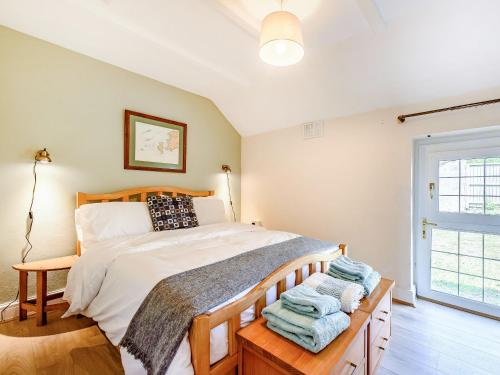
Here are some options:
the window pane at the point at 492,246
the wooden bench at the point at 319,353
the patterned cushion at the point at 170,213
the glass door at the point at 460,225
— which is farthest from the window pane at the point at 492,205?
the patterned cushion at the point at 170,213

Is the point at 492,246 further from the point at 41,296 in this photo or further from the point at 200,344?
the point at 41,296

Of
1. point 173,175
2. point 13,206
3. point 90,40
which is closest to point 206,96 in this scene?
point 173,175

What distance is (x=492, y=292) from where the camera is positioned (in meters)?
2.22

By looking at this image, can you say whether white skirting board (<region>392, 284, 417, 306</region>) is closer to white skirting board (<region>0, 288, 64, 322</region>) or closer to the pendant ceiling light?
the pendant ceiling light

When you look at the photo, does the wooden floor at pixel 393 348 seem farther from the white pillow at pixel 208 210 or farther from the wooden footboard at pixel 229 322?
the white pillow at pixel 208 210

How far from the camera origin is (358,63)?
2.33 m

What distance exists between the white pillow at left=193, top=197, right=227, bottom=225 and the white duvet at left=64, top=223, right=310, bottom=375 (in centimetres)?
65

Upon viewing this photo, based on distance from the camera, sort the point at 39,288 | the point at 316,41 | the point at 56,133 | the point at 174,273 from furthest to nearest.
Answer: the point at 56,133, the point at 316,41, the point at 39,288, the point at 174,273

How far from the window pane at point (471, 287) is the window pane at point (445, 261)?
0.34ft

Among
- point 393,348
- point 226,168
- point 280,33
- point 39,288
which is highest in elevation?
point 280,33

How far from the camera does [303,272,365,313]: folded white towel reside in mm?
1376

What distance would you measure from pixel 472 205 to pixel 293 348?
237 centimetres

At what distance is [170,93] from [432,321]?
3746 mm

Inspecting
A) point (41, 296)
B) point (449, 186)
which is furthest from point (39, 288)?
point (449, 186)
